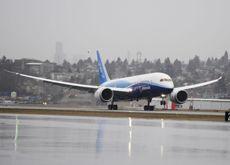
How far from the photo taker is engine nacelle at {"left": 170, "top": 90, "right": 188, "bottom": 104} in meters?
83.9

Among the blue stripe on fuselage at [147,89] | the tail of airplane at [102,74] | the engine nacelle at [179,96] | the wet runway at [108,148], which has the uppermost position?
the tail of airplane at [102,74]

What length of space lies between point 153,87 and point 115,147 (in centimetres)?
5686

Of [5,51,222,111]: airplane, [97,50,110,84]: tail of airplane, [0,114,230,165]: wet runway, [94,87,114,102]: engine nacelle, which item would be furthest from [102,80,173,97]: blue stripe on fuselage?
[0,114,230,165]: wet runway

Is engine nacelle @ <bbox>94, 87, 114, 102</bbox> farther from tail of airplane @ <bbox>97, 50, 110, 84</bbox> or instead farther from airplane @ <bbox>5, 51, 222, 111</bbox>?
tail of airplane @ <bbox>97, 50, 110, 84</bbox>

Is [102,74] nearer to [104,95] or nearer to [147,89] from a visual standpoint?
[104,95]

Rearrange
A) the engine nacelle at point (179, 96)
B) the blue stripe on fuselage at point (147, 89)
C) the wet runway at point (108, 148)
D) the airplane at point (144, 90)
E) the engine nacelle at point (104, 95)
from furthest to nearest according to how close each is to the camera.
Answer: the engine nacelle at point (179, 96) → the engine nacelle at point (104, 95) → the airplane at point (144, 90) → the blue stripe on fuselage at point (147, 89) → the wet runway at point (108, 148)

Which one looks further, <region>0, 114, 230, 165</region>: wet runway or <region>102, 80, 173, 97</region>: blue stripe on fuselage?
<region>102, 80, 173, 97</region>: blue stripe on fuselage

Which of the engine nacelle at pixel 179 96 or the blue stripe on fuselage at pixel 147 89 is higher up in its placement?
the blue stripe on fuselage at pixel 147 89

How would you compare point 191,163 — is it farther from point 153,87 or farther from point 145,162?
point 153,87

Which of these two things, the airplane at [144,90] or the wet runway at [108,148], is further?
the airplane at [144,90]

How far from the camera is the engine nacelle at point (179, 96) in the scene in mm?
83938


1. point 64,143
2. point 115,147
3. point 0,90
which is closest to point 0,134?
point 64,143

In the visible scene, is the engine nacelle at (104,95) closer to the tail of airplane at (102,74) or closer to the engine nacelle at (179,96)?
the engine nacelle at (179,96)

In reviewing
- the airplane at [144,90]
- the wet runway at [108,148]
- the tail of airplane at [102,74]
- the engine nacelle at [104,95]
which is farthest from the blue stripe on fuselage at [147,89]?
the wet runway at [108,148]
